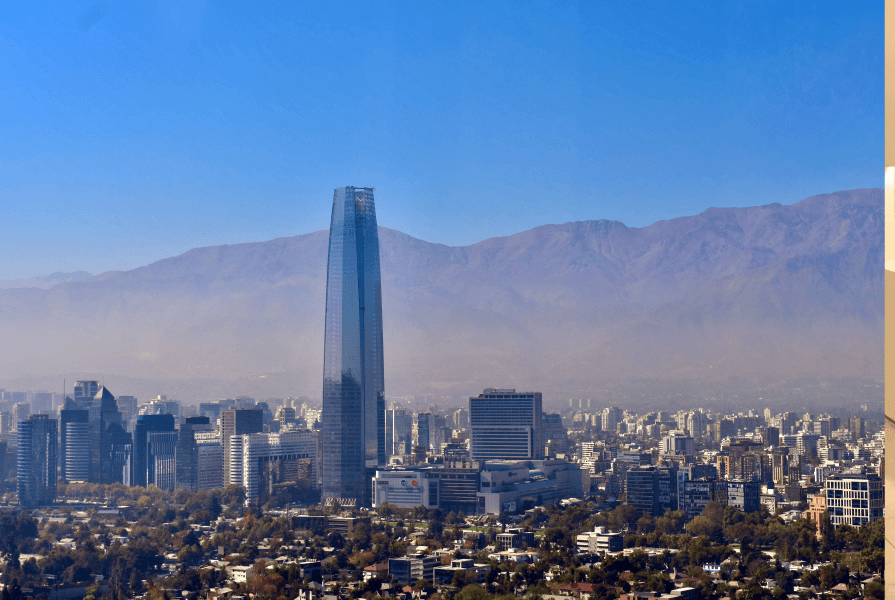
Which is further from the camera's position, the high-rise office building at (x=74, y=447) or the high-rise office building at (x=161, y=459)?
the high-rise office building at (x=74, y=447)

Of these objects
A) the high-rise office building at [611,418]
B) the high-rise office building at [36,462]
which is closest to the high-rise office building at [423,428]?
the high-rise office building at [611,418]

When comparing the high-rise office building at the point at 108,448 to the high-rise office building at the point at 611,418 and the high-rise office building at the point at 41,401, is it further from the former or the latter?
the high-rise office building at the point at 611,418

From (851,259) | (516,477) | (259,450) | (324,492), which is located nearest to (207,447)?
(259,450)

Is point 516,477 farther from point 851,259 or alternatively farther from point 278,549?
point 851,259

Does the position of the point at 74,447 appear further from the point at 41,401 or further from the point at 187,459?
the point at 41,401

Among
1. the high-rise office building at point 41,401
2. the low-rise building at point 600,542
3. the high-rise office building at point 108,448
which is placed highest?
the high-rise office building at point 41,401

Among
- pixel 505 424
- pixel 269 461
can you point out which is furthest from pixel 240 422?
pixel 505 424

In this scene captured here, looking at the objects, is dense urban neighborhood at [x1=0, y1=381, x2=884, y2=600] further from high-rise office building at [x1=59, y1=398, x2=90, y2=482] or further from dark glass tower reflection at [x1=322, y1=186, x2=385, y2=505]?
dark glass tower reflection at [x1=322, y1=186, x2=385, y2=505]
